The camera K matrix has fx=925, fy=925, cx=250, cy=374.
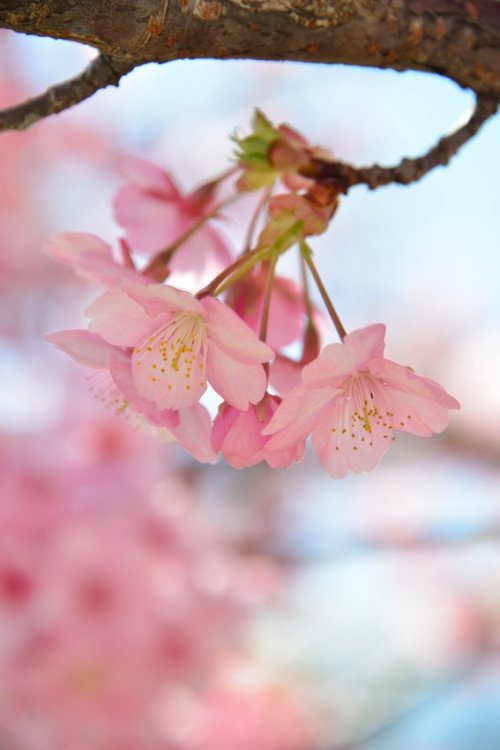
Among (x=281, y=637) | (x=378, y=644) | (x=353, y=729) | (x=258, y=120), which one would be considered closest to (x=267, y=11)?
(x=258, y=120)

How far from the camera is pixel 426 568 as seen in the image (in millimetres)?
4887

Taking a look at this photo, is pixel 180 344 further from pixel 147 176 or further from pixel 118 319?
pixel 147 176

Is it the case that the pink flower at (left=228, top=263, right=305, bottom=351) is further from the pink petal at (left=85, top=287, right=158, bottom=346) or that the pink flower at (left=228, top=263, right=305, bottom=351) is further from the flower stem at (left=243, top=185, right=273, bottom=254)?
the pink petal at (left=85, top=287, right=158, bottom=346)

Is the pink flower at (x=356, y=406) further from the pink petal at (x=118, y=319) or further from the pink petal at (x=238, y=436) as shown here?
the pink petal at (x=118, y=319)

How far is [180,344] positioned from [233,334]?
0.08m

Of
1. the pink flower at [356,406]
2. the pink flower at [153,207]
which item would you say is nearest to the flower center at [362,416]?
the pink flower at [356,406]

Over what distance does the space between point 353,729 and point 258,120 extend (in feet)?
8.82

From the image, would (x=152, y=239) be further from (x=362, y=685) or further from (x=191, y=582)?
(x=362, y=685)

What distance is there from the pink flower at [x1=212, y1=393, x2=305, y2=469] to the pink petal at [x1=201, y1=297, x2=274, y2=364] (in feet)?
0.16

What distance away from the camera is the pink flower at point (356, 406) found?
28.0 inches

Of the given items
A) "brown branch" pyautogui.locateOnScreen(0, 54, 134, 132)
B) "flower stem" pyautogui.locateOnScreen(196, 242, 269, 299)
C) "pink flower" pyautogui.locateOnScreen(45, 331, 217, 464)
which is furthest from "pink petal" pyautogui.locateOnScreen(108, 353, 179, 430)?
"brown branch" pyautogui.locateOnScreen(0, 54, 134, 132)

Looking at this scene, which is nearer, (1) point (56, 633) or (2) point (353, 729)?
(1) point (56, 633)

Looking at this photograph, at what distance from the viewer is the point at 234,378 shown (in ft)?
2.48

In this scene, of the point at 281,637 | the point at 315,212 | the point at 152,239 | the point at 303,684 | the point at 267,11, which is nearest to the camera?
the point at 267,11
